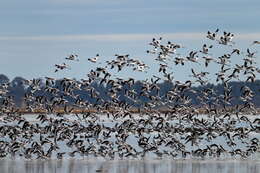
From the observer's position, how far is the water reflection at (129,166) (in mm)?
42906

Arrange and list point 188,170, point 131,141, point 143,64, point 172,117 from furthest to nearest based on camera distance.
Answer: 1. point 131,141
2. point 172,117
3. point 143,64
4. point 188,170

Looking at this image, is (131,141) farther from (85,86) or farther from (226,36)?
(226,36)

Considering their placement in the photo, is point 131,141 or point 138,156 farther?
point 131,141

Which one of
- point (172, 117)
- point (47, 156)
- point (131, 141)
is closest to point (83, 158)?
point (47, 156)

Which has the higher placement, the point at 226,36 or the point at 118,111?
the point at 226,36

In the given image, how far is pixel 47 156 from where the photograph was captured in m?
48.4

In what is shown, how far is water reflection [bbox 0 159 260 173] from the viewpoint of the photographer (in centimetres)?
4291

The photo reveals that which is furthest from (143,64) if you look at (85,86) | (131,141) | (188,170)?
(131,141)

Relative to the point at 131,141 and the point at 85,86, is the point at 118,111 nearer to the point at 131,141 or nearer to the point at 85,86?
the point at 85,86

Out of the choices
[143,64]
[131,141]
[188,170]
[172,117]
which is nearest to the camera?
[188,170]

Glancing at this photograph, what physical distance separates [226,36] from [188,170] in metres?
7.05

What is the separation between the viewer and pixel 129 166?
44656 millimetres

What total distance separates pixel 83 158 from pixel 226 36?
10.1 meters

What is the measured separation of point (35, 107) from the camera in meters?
52.2
